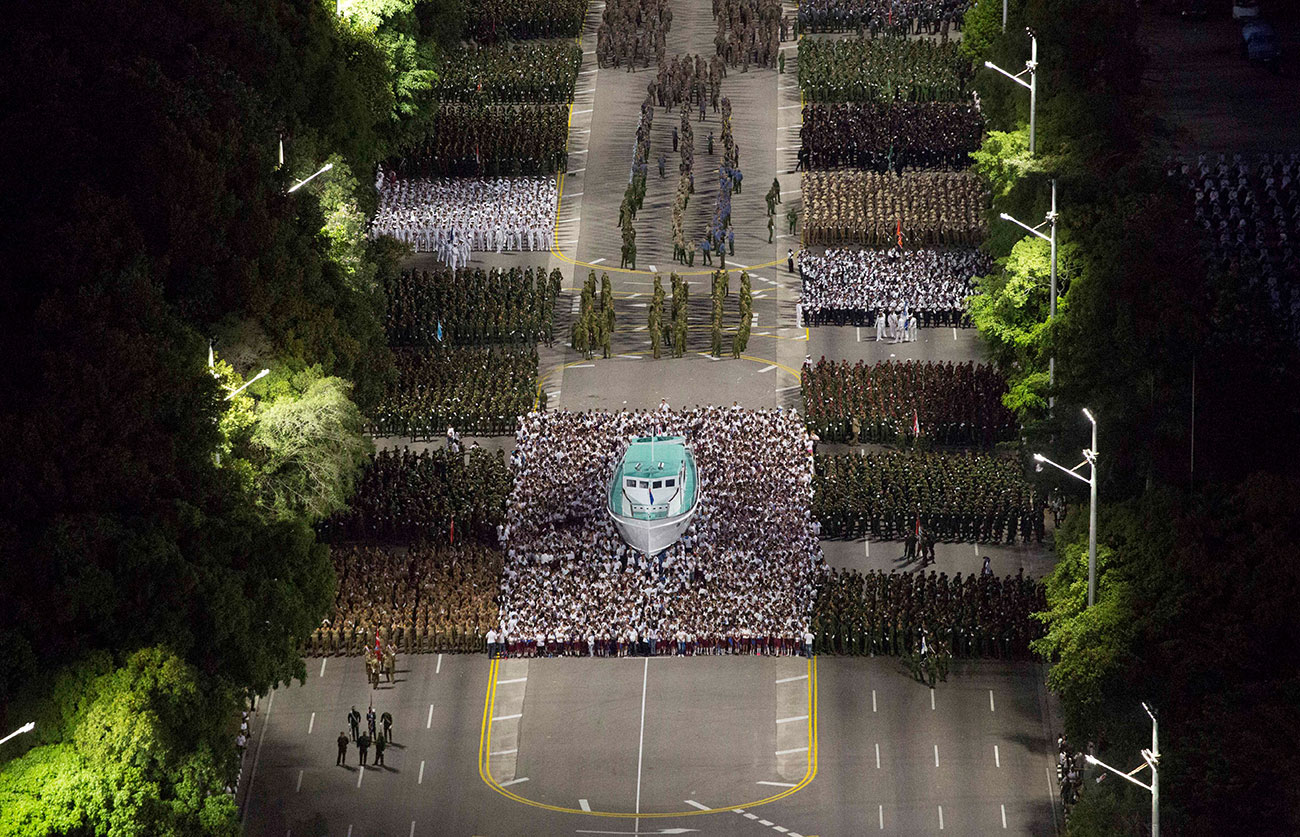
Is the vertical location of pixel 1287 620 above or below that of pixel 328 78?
below

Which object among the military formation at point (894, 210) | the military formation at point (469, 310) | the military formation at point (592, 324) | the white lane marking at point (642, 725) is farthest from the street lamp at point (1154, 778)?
the military formation at point (894, 210)

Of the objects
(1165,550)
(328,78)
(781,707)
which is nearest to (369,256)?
(328,78)

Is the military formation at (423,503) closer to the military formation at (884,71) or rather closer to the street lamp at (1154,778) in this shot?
the street lamp at (1154,778)

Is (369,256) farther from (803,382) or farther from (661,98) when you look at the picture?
(661,98)

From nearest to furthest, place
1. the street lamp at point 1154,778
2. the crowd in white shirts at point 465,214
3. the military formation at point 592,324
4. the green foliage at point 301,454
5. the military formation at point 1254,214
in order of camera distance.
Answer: the street lamp at point 1154,778 < the green foliage at point 301,454 < the military formation at point 1254,214 < the military formation at point 592,324 < the crowd in white shirts at point 465,214

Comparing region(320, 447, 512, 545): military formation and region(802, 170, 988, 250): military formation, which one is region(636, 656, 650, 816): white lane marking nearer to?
region(320, 447, 512, 545): military formation

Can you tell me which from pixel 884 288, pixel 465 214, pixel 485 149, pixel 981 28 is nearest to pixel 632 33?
pixel 485 149

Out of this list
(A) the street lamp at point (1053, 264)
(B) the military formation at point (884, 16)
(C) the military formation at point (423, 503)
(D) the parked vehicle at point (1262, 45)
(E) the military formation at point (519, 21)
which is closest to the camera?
(C) the military formation at point (423, 503)

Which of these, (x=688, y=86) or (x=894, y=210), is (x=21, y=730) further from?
(x=688, y=86)
